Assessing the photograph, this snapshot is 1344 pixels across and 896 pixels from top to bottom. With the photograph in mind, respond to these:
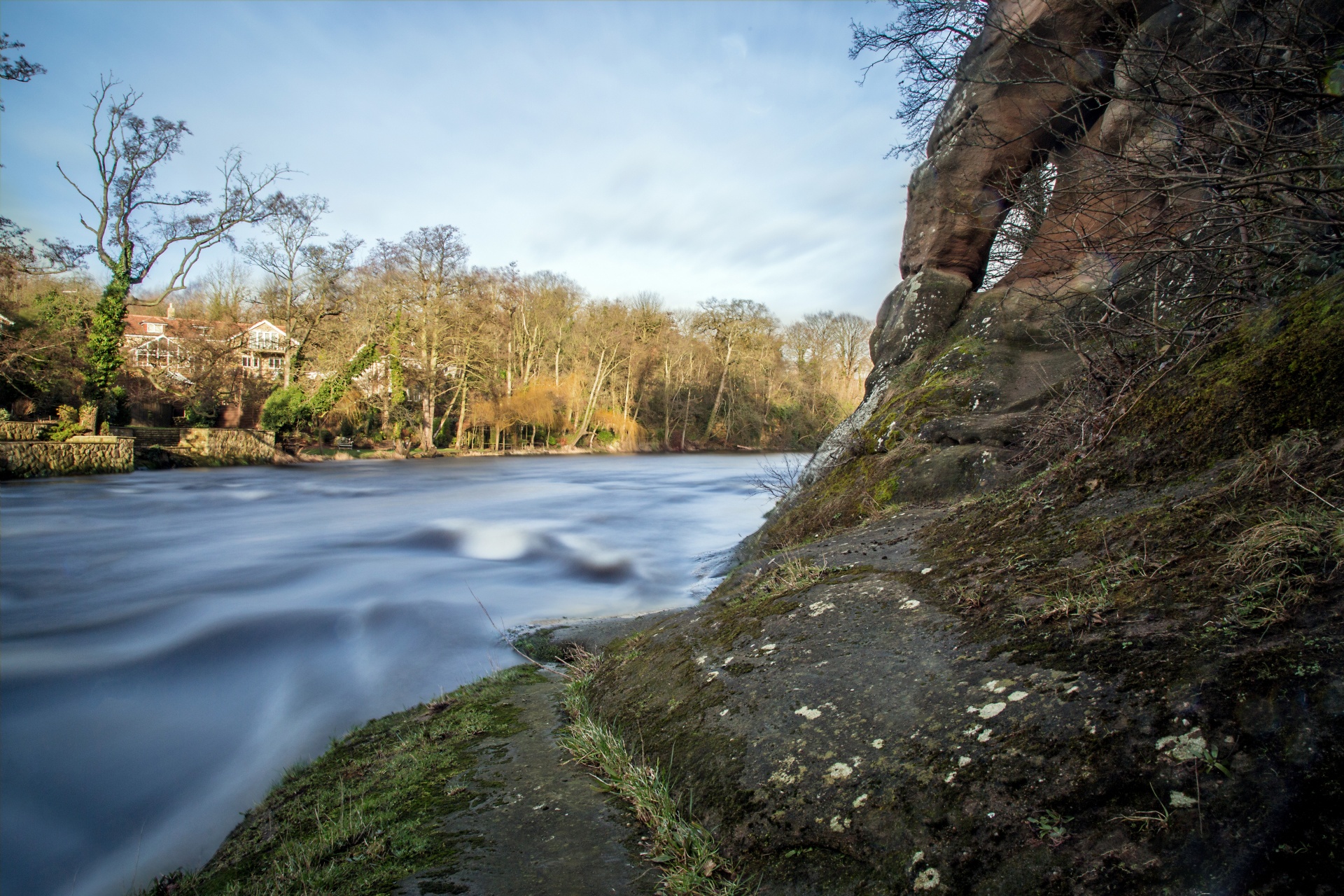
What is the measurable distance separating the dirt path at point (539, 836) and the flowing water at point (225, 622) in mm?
2569

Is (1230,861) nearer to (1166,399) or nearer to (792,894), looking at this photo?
(792,894)

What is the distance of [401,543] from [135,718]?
7.74 m

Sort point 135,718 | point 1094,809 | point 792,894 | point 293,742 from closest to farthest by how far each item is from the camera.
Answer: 1. point 1094,809
2. point 792,894
3. point 293,742
4. point 135,718

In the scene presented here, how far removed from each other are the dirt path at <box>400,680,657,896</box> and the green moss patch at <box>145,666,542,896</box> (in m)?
0.11

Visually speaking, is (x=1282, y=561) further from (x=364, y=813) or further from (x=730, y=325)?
(x=730, y=325)

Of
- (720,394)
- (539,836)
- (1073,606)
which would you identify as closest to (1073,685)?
(1073,606)

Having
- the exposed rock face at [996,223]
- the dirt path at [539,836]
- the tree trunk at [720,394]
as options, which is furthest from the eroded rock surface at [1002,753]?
the tree trunk at [720,394]

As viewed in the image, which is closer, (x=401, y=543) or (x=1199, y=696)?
(x=1199, y=696)

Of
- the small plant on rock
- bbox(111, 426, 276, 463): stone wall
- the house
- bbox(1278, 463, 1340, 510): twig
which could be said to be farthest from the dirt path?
the house

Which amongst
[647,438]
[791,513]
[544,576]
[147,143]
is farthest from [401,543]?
[647,438]

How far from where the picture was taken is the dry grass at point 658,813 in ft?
7.23

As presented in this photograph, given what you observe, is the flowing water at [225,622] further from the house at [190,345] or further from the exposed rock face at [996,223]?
the house at [190,345]

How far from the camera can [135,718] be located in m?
5.87

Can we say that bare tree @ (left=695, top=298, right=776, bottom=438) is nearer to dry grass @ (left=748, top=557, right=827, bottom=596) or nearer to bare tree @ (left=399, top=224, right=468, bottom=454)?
bare tree @ (left=399, top=224, right=468, bottom=454)
